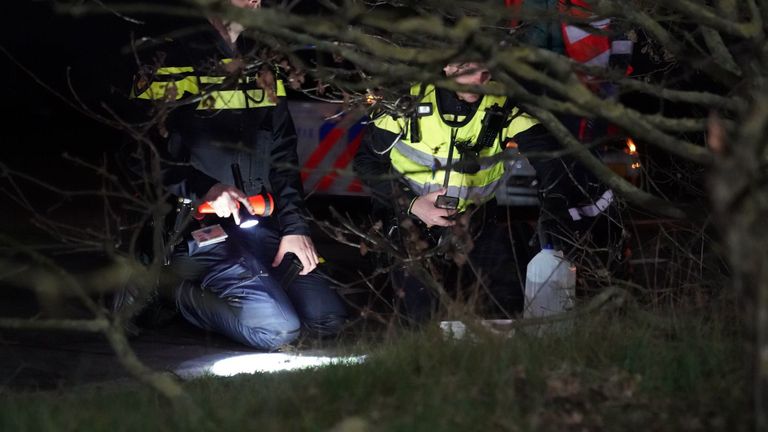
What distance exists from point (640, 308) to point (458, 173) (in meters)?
1.47

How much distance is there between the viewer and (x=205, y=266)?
599 centimetres

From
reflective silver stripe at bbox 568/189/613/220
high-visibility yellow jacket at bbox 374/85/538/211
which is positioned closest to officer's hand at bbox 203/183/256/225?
high-visibility yellow jacket at bbox 374/85/538/211

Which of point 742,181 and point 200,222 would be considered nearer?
point 742,181

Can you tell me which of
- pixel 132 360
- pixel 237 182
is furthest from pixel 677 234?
pixel 132 360

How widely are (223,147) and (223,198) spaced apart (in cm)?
30

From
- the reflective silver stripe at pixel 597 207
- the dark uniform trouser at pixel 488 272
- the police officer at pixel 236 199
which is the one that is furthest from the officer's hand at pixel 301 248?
the reflective silver stripe at pixel 597 207

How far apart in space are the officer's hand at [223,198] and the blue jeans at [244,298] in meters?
0.32

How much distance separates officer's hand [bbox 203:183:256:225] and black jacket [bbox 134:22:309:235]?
71 mm

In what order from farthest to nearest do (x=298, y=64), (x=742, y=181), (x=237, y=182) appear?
(x=237, y=182), (x=298, y=64), (x=742, y=181)

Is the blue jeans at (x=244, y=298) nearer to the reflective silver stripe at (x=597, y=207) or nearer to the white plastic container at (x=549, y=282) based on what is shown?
the white plastic container at (x=549, y=282)

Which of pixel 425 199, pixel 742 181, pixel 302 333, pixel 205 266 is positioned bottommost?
pixel 302 333

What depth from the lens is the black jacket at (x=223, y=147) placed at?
5785 mm

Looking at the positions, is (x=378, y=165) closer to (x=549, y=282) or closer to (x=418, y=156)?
(x=418, y=156)

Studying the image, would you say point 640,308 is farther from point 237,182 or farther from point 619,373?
point 237,182
